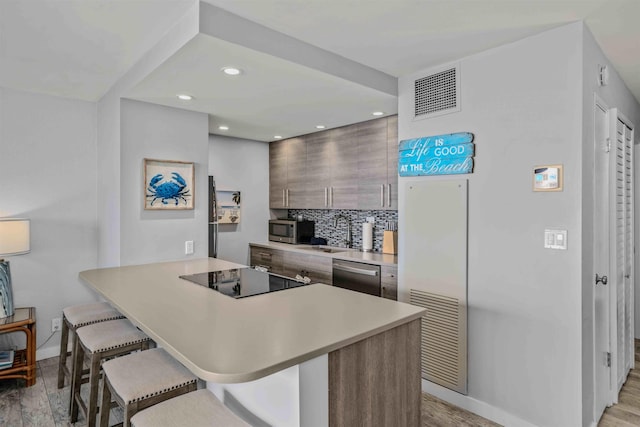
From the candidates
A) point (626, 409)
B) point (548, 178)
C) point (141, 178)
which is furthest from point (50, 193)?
point (626, 409)

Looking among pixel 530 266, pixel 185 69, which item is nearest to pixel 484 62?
pixel 530 266

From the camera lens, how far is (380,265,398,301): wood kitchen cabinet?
334cm

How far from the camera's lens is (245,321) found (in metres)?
1.65

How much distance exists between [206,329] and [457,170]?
1962 millimetres

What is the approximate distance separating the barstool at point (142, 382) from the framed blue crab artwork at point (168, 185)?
5.70 ft

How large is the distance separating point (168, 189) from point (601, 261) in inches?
134

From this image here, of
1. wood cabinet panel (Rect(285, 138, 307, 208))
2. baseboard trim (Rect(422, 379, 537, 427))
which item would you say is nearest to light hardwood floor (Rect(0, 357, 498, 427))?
baseboard trim (Rect(422, 379, 537, 427))

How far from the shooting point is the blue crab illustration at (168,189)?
130 inches

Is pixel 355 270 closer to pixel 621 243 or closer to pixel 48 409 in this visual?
pixel 621 243

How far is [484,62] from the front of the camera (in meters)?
2.52

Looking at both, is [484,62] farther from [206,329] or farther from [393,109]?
[206,329]

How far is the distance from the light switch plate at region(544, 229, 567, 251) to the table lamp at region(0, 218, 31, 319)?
3751mm

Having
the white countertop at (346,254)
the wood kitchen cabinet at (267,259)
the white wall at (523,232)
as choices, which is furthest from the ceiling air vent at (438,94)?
the wood kitchen cabinet at (267,259)

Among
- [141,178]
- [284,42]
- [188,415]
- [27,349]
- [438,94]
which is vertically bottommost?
[27,349]
